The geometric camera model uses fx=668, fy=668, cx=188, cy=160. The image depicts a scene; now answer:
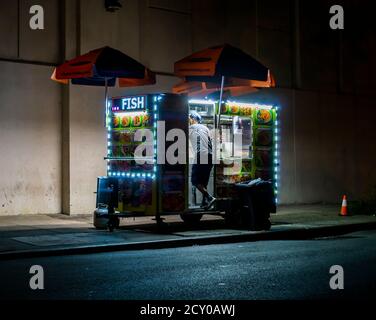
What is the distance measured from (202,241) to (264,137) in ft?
12.6

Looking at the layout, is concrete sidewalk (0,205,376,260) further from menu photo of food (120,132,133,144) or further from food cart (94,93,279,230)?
menu photo of food (120,132,133,144)

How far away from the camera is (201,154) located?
1380 centimetres

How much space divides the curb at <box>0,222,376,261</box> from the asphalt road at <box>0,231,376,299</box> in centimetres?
25

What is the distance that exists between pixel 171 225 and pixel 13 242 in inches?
164

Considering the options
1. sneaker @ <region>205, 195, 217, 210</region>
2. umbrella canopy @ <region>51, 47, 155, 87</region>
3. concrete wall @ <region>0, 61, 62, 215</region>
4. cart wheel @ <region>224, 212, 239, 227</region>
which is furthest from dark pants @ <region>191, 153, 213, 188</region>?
concrete wall @ <region>0, 61, 62, 215</region>

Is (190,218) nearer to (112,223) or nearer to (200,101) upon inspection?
(112,223)

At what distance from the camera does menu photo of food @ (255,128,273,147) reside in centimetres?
1499

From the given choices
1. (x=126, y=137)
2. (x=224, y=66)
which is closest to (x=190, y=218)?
(x=126, y=137)

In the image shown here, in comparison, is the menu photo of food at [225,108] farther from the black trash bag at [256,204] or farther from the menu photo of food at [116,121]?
the menu photo of food at [116,121]

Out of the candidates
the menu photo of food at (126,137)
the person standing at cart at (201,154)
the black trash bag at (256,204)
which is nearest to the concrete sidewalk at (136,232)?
the black trash bag at (256,204)
